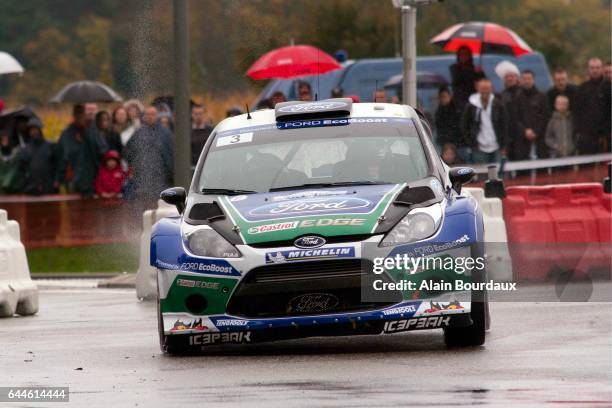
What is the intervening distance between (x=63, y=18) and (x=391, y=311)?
2560 centimetres

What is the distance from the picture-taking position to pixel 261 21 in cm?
2941

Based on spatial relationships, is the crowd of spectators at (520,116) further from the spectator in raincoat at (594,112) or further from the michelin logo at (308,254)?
the michelin logo at (308,254)

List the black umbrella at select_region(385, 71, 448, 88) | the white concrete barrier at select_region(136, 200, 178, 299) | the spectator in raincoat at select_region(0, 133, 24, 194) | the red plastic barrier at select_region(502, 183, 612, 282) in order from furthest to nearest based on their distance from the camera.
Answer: the black umbrella at select_region(385, 71, 448, 88)
the spectator in raincoat at select_region(0, 133, 24, 194)
the white concrete barrier at select_region(136, 200, 178, 299)
the red plastic barrier at select_region(502, 183, 612, 282)

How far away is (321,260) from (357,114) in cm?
235

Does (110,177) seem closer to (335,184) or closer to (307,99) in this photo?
(307,99)

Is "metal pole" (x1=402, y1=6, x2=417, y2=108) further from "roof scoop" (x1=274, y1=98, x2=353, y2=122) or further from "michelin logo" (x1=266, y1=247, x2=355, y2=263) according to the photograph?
"michelin logo" (x1=266, y1=247, x2=355, y2=263)

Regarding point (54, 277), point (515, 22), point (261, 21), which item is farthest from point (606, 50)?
point (54, 277)

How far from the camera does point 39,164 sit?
27.8 meters

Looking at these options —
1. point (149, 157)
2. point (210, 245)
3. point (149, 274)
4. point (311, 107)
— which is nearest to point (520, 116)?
point (149, 157)

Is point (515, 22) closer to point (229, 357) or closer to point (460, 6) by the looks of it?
point (460, 6)

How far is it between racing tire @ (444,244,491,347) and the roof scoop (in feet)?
6.63

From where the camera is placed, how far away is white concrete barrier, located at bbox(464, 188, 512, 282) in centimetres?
1891

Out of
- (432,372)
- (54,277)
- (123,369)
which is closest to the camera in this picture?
(432,372)

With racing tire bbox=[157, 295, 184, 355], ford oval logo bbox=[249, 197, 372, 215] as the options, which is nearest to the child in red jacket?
racing tire bbox=[157, 295, 184, 355]
